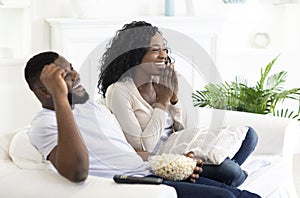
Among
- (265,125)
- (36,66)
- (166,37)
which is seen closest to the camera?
(36,66)

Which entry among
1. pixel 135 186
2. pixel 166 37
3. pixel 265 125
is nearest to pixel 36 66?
pixel 135 186

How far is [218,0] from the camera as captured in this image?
4.59 meters

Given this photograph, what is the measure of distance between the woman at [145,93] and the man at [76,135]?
76 mm

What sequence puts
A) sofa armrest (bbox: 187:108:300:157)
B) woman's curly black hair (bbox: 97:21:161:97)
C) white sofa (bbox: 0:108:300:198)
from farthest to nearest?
sofa armrest (bbox: 187:108:300:157), woman's curly black hair (bbox: 97:21:161:97), white sofa (bbox: 0:108:300:198)

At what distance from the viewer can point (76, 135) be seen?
7.06 ft

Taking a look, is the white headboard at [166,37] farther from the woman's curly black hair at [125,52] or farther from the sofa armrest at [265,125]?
the sofa armrest at [265,125]

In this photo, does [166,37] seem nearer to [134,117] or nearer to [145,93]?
[145,93]

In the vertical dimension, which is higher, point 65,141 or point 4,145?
point 65,141

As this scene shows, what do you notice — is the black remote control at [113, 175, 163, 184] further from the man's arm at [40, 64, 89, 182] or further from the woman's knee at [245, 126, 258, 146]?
the woman's knee at [245, 126, 258, 146]

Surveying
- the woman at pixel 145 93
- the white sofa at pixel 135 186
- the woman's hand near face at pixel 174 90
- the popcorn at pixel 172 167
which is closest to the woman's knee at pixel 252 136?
the woman at pixel 145 93

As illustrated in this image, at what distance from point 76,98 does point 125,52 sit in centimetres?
40

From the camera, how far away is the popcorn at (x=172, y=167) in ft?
7.73

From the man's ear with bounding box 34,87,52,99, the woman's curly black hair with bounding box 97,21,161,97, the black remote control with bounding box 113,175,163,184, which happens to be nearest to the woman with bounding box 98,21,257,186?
the woman's curly black hair with bounding box 97,21,161,97

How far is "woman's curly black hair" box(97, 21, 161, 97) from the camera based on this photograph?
2688 mm
